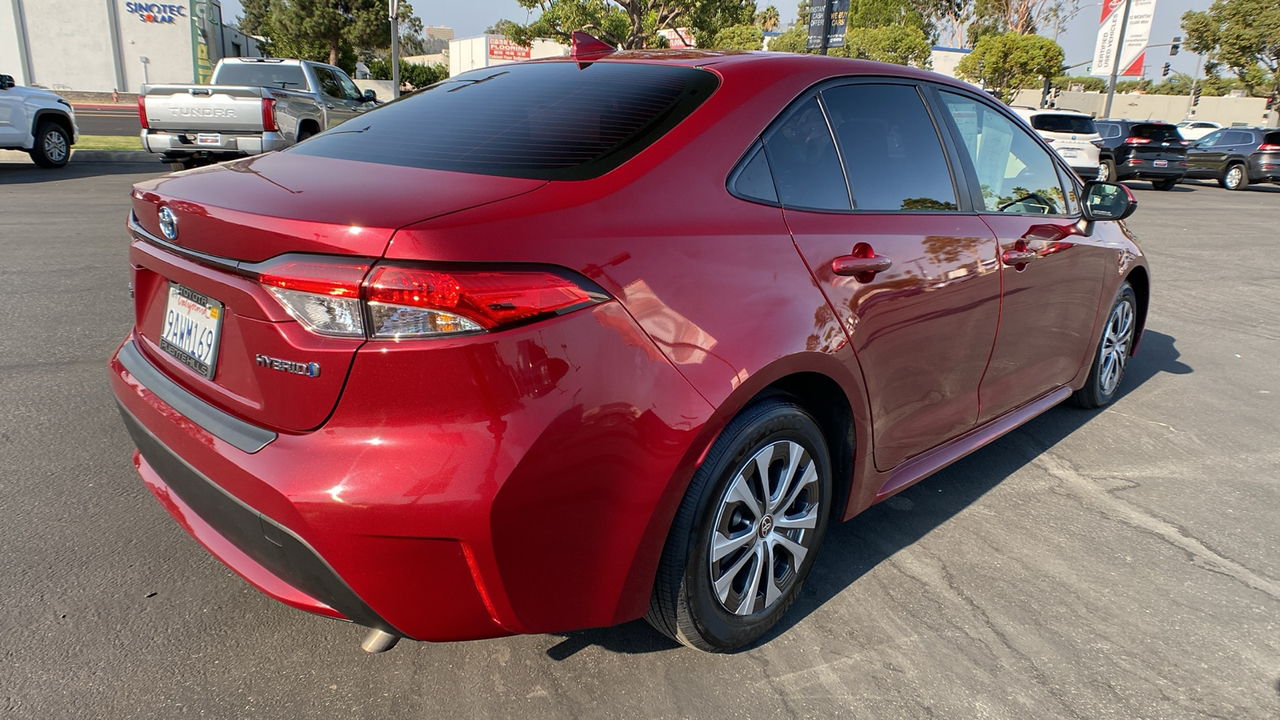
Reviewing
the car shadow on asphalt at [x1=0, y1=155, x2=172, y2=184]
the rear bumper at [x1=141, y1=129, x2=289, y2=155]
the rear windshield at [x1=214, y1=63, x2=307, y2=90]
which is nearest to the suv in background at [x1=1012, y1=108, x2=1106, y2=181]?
the rear windshield at [x1=214, y1=63, x2=307, y2=90]

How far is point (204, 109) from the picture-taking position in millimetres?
11383

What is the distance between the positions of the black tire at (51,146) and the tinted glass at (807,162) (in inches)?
556

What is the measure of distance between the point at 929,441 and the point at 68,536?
302 cm

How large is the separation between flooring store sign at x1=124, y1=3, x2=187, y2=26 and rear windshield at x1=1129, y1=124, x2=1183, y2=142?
126 ft

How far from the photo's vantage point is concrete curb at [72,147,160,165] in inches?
587

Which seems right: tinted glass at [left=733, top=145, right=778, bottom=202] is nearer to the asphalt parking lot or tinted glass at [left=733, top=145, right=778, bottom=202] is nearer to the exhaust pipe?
the asphalt parking lot

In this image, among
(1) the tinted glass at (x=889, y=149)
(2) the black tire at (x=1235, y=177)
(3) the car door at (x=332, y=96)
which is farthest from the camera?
(2) the black tire at (x=1235, y=177)

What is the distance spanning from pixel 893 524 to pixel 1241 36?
5781cm

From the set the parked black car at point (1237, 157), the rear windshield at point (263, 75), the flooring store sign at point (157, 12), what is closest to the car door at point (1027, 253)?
the rear windshield at point (263, 75)

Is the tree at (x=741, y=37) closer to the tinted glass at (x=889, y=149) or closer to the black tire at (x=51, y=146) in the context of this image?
the black tire at (x=51, y=146)

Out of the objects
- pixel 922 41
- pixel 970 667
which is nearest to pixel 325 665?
pixel 970 667

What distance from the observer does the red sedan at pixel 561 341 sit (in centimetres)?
178

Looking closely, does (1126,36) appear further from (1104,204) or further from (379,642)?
(379,642)

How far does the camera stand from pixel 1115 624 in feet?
8.91
